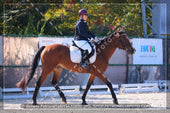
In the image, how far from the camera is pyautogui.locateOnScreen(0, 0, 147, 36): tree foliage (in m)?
18.1

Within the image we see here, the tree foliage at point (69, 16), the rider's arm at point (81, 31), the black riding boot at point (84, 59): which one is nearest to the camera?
the rider's arm at point (81, 31)

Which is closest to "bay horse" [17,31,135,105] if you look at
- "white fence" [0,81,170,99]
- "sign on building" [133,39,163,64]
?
"white fence" [0,81,170,99]

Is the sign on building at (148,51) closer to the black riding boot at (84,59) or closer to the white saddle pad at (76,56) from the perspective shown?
the white saddle pad at (76,56)

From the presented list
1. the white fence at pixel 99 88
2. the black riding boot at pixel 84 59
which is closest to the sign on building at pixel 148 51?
the white fence at pixel 99 88

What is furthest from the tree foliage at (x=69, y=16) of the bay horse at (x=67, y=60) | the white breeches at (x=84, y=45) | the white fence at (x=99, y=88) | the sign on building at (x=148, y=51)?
the white breeches at (x=84, y=45)

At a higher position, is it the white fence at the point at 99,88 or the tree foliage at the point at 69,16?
the tree foliage at the point at 69,16

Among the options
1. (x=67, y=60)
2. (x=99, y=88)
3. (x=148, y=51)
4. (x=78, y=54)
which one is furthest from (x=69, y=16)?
(x=78, y=54)

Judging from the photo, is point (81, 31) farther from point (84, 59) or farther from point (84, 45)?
point (84, 59)

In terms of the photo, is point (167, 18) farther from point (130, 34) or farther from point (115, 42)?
point (115, 42)

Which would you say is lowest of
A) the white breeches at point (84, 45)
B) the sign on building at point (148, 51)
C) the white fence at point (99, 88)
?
the white fence at point (99, 88)

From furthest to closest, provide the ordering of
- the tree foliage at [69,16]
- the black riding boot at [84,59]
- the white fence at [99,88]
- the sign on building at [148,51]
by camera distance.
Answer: the tree foliage at [69,16] < the sign on building at [148,51] < the white fence at [99,88] < the black riding boot at [84,59]

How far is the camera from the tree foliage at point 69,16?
59.4 ft

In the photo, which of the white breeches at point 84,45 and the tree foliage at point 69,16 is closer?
the white breeches at point 84,45

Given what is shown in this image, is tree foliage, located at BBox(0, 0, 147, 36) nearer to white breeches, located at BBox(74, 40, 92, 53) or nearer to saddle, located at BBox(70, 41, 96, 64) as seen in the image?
saddle, located at BBox(70, 41, 96, 64)
